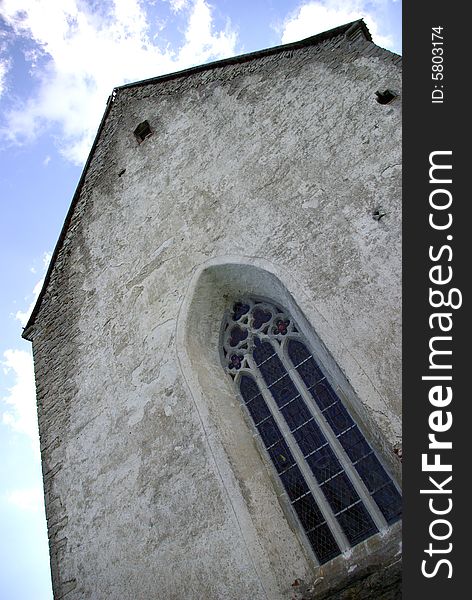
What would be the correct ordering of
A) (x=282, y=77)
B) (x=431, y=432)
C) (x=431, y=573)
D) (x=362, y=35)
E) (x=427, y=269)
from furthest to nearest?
→ (x=282, y=77)
(x=362, y=35)
(x=427, y=269)
(x=431, y=432)
(x=431, y=573)

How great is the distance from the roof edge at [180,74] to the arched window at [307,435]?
356 cm

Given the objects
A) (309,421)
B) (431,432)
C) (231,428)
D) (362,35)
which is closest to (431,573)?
(431,432)

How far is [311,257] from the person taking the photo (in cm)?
486

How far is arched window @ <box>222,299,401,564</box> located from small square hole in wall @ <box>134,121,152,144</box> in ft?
12.3

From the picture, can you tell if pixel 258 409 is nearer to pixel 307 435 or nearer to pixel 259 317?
pixel 307 435

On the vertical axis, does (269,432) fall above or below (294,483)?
above

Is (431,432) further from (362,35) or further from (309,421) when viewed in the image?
(362,35)

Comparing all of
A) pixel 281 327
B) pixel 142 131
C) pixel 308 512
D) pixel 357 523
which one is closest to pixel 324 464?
pixel 308 512

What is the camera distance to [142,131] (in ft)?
25.7

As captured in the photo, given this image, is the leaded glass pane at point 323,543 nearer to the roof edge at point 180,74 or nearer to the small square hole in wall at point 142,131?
the roof edge at point 180,74

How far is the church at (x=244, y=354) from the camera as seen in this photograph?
411cm

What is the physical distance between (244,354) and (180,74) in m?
4.93

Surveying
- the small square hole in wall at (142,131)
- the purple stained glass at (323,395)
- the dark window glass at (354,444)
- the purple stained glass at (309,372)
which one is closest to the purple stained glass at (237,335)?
the purple stained glass at (309,372)

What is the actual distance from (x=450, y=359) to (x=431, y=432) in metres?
0.50
